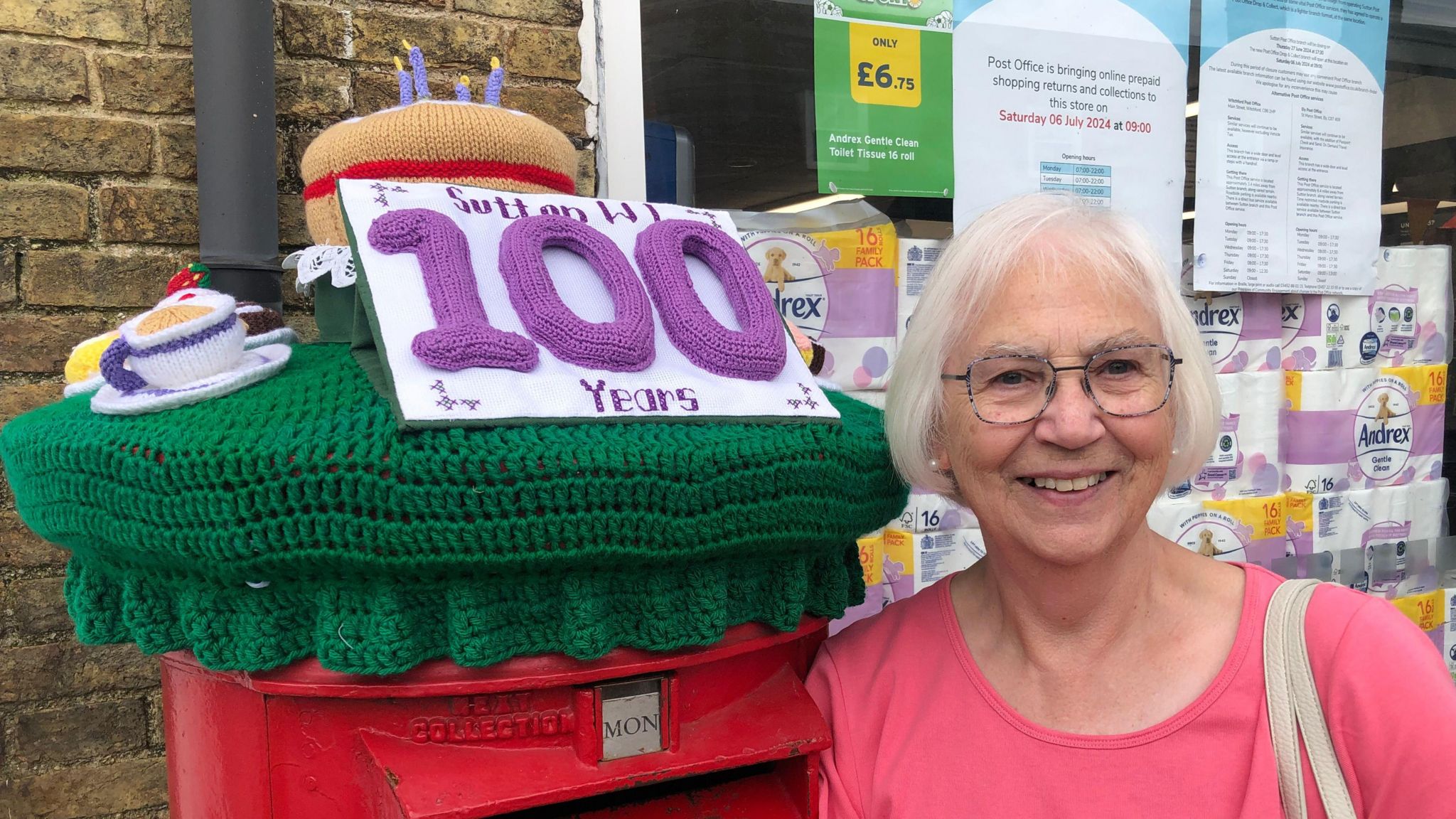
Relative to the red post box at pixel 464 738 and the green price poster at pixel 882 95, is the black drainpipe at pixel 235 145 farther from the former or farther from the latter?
the green price poster at pixel 882 95

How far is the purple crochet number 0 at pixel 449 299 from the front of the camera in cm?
94

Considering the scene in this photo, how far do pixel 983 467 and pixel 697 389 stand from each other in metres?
0.39

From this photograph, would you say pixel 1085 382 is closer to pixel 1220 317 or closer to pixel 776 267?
pixel 776 267

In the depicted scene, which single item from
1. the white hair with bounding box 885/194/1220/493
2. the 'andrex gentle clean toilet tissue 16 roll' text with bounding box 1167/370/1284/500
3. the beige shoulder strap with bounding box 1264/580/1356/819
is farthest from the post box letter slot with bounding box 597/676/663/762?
the 'andrex gentle clean toilet tissue 16 roll' text with bounding box 1167/370/1284/500

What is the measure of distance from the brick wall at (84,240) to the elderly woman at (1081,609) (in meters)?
1.25

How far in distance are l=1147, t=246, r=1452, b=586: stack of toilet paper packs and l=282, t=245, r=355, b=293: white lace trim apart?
2214 mm

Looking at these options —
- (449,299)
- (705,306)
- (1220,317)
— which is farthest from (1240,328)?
(449,299)

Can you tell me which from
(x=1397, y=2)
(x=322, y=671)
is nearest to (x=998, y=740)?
(x=322, y=671)

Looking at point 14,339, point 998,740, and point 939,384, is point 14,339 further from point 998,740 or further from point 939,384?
point 998,740

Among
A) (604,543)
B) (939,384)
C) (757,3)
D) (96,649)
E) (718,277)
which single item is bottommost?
(96,649)

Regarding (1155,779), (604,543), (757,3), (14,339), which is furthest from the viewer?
(757,3)

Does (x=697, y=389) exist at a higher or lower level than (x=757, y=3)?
lower

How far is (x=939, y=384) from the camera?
1.26 meters

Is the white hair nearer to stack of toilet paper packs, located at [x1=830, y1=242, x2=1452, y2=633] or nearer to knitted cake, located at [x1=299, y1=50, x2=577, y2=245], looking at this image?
knitted cake, located at [x1=299, y1=50, x2=577, y2=245]
